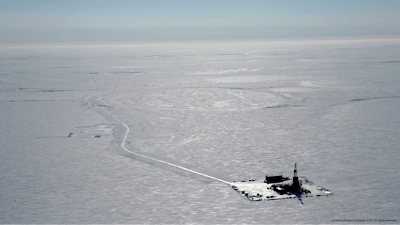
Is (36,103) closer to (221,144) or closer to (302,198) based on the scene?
(221,144)

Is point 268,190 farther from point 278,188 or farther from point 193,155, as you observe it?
point 193,155

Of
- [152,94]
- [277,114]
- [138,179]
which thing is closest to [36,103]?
[152,94]

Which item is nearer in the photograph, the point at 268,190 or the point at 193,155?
the point at 268,190

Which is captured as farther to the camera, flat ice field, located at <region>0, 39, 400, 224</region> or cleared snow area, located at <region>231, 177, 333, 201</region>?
cleared snow area, located at <region>231, 177, 333, 201</region>

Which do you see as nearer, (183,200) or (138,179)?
(183,200)

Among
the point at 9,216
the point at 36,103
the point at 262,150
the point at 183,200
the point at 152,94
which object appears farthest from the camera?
the point at 152,94

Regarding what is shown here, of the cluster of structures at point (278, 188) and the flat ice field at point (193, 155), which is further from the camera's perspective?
the cluster of structures at point (278, 188)

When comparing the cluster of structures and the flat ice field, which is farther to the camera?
the cluster of structures

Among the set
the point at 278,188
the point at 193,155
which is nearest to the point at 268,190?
the point at 278,188
